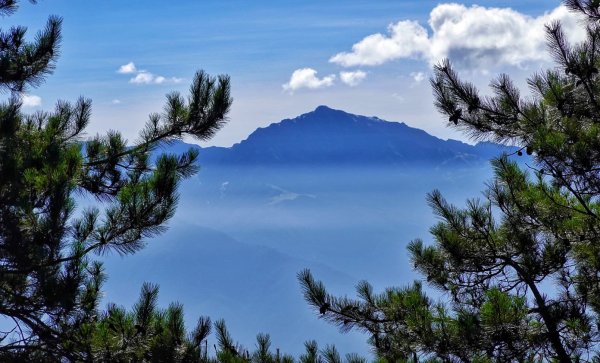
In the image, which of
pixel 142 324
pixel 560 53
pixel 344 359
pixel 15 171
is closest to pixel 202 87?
pixel 15 171

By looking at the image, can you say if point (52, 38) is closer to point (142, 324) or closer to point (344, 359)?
point (142, 324)

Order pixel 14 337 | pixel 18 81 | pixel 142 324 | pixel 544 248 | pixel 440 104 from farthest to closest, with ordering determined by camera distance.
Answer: pixel 18 81 < pixel 440 104 < pixel 544 248 < pixel 14 337 < pixel 142 324

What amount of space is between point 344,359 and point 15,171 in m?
3.36

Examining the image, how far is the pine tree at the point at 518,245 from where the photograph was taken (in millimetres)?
4867

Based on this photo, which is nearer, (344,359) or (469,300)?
(344,359)

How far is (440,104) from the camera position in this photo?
20.4 ft

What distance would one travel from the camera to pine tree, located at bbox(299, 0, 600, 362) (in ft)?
16.0

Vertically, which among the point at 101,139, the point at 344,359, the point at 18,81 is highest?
the point at 18,81

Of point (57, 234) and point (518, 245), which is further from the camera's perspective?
point (518, 245)

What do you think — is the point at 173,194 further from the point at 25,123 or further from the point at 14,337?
the point at 25,123

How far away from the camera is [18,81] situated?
666 centimetres

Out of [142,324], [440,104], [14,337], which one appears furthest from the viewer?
[440,104]

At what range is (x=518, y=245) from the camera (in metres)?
5.81

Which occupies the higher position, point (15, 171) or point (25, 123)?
point (25, 123)
